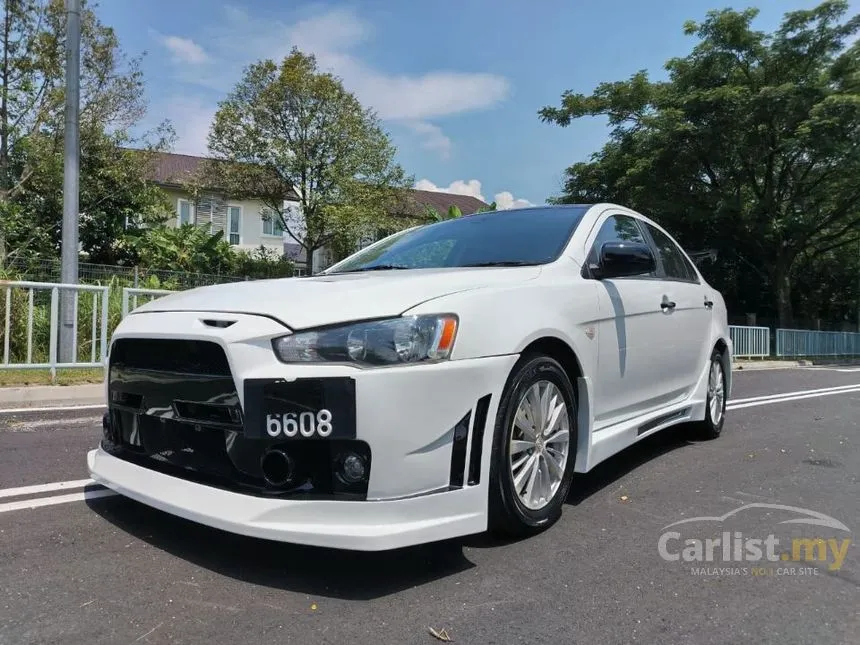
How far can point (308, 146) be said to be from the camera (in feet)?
71.9

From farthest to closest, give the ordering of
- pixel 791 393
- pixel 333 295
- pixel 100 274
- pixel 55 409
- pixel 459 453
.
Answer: pixel 100 274
pixel 791 393
pixel 55 409
pixel 333 295
pixel 459 453

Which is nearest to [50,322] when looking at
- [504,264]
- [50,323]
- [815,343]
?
[50,323]

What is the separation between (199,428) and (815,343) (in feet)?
99.6

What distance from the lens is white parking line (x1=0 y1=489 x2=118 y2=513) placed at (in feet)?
10.7

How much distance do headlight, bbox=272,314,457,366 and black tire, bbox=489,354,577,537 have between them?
0.45 m

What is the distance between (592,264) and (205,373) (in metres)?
2.18

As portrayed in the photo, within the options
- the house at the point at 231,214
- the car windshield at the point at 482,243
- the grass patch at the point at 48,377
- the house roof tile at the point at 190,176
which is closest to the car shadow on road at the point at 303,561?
the car windshield at the point at 482,243

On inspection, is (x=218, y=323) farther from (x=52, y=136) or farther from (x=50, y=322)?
(x=52, y=136)

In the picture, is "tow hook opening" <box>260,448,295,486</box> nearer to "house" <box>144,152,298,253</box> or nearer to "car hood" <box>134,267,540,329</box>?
"car hood" <box>134,267,540,329</box>

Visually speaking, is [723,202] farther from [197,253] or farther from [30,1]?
[30,1]

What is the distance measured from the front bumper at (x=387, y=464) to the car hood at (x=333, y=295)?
0.11 m

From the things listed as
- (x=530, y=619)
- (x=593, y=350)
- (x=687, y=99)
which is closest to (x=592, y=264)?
(x=593, y=350)

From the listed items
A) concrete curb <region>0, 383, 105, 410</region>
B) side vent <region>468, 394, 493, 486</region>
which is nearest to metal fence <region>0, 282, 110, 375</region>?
concrete curb <region>0, 383, 105, 410</region>

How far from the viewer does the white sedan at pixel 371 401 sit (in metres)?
2.31
